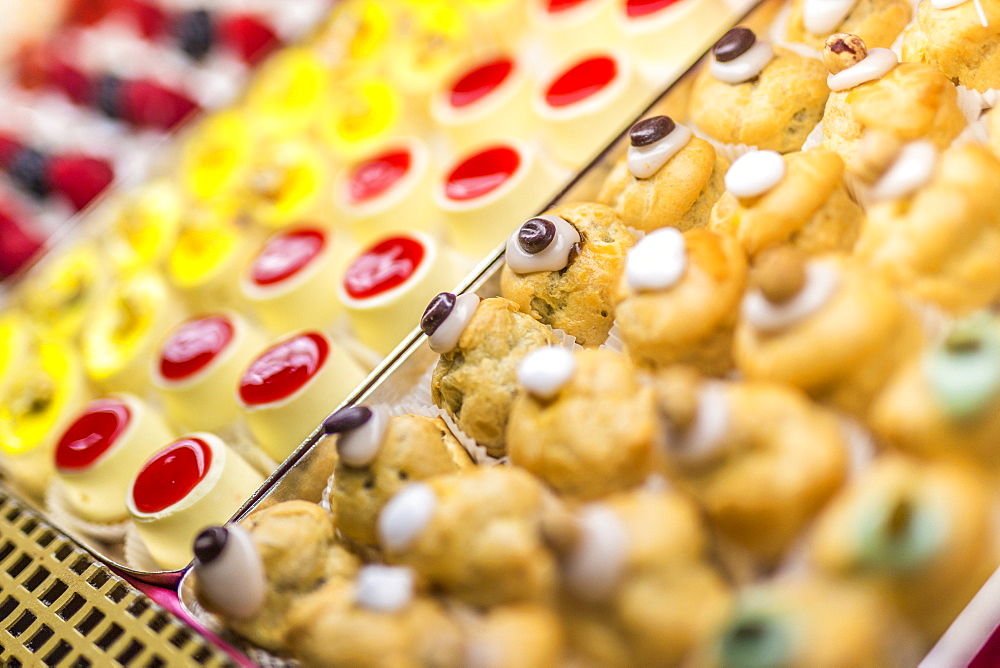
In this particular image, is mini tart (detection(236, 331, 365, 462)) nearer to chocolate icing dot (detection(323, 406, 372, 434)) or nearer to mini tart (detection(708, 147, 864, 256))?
chocolate icing dot (detection(323, 406, 372, 434))

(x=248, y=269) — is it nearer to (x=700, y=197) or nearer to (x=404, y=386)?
(x=404, y=386)

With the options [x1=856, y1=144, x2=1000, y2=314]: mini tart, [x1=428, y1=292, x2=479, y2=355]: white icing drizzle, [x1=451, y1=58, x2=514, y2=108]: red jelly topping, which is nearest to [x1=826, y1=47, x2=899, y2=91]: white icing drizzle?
[x1=856, y1=144, x2=1000, y2=314]: mini tart

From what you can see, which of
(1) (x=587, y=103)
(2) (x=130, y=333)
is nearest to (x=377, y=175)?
(1) (x=587, y=103)

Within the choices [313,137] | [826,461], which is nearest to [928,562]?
[826,461]

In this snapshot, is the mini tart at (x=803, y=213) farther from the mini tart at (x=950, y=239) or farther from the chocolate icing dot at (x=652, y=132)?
the chocolate icing dot at (x=652, y=132)

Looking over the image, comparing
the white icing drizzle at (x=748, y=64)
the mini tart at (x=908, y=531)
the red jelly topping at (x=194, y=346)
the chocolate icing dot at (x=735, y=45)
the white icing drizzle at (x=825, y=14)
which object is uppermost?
the red jelly topping at (x=194, y=346)

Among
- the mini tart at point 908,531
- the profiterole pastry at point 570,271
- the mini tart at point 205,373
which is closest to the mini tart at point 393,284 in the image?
the mini tart at point 205,373
